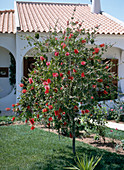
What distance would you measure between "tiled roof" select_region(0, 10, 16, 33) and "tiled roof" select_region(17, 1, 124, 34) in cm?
44

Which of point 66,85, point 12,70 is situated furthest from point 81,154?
point 12,70

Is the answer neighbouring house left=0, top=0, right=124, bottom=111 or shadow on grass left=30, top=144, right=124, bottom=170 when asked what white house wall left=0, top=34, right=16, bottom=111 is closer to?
neighbouring house left=0, top=0, right=124, bottom=111

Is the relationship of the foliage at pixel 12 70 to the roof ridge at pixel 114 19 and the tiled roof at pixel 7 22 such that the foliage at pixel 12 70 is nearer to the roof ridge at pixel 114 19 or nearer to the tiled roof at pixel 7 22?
the tiled roof at pixel 7 22

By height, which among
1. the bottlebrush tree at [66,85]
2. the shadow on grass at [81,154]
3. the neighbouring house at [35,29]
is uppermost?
the neighbouring house at [35,29]

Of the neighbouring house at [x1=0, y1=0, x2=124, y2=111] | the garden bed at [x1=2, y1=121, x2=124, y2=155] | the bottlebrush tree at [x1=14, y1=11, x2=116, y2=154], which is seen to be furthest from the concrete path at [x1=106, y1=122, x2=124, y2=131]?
the bottlebrush tree at [x1=14, y1=11, x2=116, y2=154]

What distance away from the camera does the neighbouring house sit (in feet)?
34.9

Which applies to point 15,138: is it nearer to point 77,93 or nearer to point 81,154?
point 81,154

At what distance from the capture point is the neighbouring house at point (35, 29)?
1062 cm

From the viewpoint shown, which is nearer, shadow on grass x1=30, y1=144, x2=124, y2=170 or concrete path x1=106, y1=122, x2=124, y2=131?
shadow on grass x1=30, y1=144, x2=124, y2=170

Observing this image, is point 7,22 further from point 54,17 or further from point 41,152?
point 41,152

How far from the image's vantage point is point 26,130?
792 centimetres

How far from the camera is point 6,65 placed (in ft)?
40.6

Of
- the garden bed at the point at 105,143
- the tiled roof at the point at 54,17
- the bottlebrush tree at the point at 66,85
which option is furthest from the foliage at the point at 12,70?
the bottlebrush tree at the point at 66,85

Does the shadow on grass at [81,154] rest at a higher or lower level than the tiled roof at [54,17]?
lower
